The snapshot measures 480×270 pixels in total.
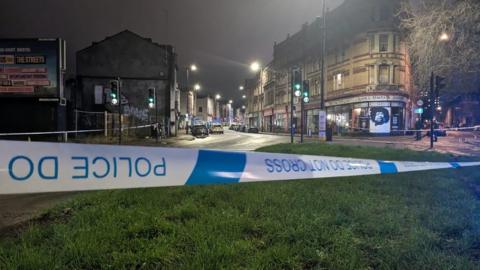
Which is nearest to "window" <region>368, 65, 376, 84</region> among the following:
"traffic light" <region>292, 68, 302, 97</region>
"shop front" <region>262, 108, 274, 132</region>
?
"traffic light" <region>292, 68, 302, 97</region>

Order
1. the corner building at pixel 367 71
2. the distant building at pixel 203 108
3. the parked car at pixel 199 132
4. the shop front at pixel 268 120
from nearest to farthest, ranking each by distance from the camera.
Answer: the corner building at pixel 367 71 → the parked car at pixel 199 132 → the shop front at pixel 268 120 → the distant building at pixel 203 108

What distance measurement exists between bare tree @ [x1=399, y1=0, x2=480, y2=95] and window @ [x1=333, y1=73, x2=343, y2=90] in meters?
28.4

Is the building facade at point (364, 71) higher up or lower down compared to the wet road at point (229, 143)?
higher up

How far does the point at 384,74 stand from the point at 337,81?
22.8 feet

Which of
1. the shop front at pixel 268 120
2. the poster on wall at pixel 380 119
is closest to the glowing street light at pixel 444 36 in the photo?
the poster on wall at pixel 380 119

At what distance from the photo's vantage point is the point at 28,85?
23.3 m

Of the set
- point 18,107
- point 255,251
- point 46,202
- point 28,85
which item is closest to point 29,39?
point 28,85

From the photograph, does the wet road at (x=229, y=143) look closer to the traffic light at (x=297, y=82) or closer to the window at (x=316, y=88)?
the traffic light at (x=297, y=82)

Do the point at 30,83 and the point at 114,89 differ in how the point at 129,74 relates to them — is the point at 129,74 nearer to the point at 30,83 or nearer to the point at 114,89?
the point at 30,83

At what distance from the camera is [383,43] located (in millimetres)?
38156

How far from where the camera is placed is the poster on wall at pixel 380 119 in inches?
1467

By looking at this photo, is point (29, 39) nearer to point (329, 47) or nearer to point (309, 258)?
point (309, 258)

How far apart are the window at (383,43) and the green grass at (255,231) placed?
35802 millimetres

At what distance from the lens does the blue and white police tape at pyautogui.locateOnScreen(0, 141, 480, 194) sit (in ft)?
9.77
